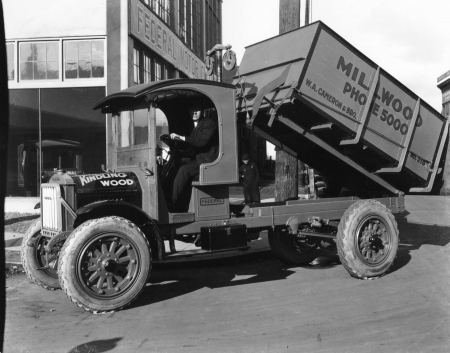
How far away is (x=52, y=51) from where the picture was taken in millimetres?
13789

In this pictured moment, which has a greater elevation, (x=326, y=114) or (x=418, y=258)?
(x=326, y=114)

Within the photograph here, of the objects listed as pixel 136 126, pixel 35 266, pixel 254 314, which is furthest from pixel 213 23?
pixel 254 314

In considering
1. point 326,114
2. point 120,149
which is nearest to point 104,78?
point 120,149

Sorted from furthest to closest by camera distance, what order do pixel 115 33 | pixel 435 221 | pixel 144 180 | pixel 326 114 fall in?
pixel 115 33 → pixel 435 221 → pixel 326 114 → pixel 144 180

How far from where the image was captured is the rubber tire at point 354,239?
6625mm

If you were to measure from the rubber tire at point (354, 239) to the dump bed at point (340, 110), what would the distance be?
2.14 feet

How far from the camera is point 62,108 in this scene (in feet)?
46.2

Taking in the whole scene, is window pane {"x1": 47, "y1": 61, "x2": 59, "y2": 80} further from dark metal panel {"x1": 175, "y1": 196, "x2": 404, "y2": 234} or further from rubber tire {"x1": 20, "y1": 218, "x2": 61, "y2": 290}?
dark metal panel {"x1": 175, "y1": 196, "x2": 404, "y2": 234}

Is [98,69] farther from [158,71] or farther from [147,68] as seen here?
[158,71]

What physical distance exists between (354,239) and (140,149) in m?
2.94

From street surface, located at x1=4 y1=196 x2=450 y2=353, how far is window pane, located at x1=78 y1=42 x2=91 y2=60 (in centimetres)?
803

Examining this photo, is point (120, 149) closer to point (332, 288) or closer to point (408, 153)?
point (332, 288)

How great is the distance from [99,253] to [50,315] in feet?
2.59

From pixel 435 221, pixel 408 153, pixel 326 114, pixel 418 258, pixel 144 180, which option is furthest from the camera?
pixel 435 221
